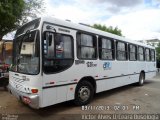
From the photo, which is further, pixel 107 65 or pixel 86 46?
pixel 107 65

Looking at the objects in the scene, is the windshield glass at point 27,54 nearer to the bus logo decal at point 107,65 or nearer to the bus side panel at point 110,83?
the bus side panel at point 110,83

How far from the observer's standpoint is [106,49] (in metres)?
7.60

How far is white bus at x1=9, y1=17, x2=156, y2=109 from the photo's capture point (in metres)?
4.99

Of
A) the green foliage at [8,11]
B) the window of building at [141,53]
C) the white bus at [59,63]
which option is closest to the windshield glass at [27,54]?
the white bus at [59,63]

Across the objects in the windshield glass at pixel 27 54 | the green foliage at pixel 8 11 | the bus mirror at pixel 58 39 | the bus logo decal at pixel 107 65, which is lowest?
the bus logo decal at pixel 107 65

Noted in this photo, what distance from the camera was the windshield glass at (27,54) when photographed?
16.4ft

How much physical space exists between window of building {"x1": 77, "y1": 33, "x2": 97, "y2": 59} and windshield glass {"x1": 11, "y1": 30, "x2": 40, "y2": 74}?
65.7 inches

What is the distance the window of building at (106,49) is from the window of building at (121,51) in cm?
61

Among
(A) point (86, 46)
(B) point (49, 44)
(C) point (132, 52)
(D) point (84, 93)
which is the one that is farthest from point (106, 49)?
(B) point (49, 44)

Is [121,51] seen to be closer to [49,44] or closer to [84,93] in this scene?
[84,93]

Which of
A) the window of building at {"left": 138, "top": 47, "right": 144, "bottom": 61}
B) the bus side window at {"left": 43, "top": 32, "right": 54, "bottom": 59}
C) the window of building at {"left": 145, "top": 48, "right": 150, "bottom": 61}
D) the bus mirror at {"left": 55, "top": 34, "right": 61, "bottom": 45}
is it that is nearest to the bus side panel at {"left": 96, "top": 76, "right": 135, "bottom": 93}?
the window of building at {"left": 138, "top": 47, "right": 144, "bottom": 61}

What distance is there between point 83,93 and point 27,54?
7.81 ft

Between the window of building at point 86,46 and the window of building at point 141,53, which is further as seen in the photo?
the window of building at point 141,53

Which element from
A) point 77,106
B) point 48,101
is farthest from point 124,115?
point 48,101
